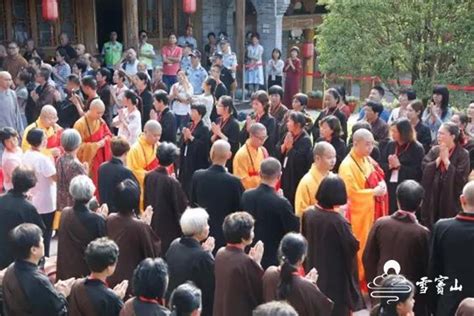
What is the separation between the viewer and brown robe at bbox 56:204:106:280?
545 centimetres

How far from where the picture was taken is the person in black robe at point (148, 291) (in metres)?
3.97

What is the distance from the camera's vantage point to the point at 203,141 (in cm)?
895

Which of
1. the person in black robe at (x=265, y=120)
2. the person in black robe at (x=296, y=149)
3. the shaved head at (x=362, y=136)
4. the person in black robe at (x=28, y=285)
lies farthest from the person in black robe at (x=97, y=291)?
the person in black robe at (x=265, y=120)

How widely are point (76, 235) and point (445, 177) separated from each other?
3906 millimetres

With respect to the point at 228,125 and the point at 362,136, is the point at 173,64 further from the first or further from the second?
the point at 362,136

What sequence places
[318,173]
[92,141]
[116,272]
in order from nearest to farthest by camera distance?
[116,272]
[318,173]
[92,141]

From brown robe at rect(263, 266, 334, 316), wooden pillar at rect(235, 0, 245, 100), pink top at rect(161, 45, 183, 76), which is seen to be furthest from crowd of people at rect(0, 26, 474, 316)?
wooden pillar at rect(235, 0, 245, 100)

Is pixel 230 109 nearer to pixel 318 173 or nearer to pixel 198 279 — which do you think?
pixel 318 173

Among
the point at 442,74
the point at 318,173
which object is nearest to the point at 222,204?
the point at 318,173

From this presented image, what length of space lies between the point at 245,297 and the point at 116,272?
1.29m

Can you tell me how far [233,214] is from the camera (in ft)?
15.6

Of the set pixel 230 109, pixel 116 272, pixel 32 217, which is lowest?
pixel 116 272

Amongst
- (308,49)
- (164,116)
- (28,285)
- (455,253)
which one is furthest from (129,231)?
(308,49)

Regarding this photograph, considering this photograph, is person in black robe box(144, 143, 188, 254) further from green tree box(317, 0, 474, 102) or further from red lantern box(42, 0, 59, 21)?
red lantern box(42, 0, 59, 21)
